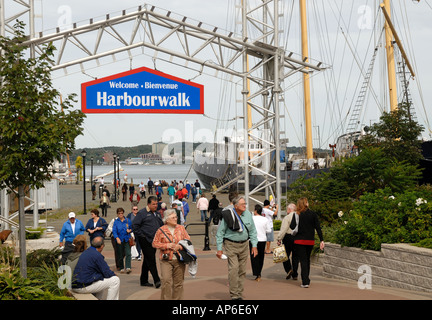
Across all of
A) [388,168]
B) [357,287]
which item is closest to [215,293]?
[357,287]

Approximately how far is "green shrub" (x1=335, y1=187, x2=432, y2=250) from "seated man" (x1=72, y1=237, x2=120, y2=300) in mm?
5101

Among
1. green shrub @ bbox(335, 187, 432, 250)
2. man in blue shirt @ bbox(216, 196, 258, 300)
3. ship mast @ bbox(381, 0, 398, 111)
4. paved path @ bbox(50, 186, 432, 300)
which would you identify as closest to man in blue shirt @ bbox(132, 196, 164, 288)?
paved path @ bbox(50, 186, 432, 300)

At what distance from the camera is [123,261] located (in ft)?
47.2

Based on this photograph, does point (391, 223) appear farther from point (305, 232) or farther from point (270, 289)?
point (270, 289)

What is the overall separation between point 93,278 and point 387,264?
210 inches

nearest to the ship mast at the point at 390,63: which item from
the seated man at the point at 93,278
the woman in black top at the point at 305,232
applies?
the woman in black top at the point at 305,232

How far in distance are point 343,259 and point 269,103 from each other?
1045 cm

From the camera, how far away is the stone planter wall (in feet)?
33.3

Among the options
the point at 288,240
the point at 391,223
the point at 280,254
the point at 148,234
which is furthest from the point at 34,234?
the point at 391,223

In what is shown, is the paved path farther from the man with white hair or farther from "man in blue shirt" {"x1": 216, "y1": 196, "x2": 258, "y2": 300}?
"man in blue shirt" {"x1": 216, "y1": 196, "x2": 258, "y2": 300}

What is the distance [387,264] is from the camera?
36.0 feet

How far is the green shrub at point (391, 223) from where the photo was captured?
1123 centimetres
